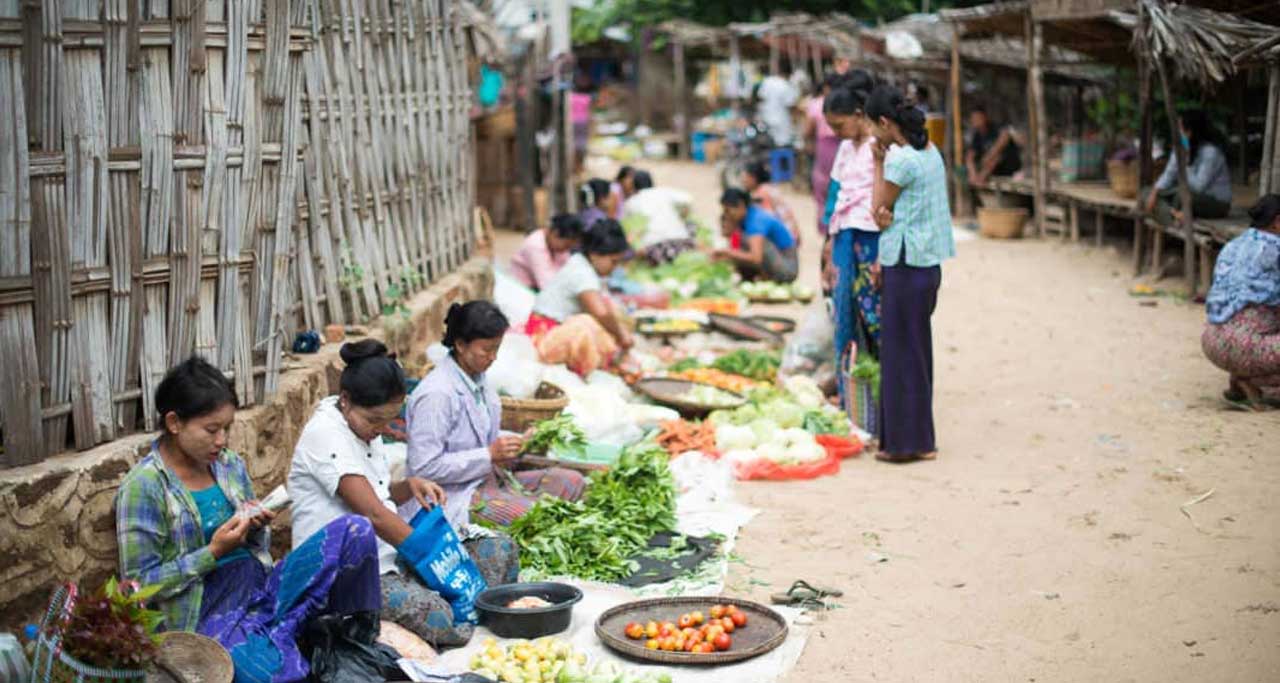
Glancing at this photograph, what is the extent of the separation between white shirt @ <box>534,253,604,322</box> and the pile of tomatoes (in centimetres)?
367

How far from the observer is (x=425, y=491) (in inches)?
196

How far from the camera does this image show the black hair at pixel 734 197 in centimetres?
1179

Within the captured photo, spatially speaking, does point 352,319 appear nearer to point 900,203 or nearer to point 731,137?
point 900,203

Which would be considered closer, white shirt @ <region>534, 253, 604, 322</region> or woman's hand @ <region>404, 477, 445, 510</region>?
woman's hand @ <region>404, 477, 445, 510</region>

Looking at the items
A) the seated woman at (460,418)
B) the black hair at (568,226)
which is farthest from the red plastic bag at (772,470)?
the black hair at (568,226)

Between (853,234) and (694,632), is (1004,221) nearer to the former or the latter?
(853,234)

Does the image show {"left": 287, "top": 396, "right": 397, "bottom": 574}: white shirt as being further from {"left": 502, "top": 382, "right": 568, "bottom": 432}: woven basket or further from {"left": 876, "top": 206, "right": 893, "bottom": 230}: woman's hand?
{"left": 876, "top": 206, "right": 893, "bottom": 230}: woman's hand

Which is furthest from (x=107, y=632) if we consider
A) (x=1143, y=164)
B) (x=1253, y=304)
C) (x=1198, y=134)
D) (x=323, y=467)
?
(x=1143, y=164)

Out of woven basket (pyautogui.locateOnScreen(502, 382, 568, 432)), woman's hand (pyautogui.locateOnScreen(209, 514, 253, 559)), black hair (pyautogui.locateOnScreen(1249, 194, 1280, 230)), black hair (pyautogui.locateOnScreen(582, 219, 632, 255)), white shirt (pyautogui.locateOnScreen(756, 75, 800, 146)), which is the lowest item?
woven basket (pyautogui.locateOnScreen(502, 382, 568, 432))

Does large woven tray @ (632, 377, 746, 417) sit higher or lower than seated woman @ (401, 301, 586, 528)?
lower

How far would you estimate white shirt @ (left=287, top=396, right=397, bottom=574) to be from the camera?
14.9 ft

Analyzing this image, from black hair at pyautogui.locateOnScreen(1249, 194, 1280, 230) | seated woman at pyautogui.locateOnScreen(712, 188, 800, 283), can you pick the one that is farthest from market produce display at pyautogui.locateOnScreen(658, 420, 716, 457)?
seated woman at pyautogui.locateOnScreen(712, 188, 800, 283)

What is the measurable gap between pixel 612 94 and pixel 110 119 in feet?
106

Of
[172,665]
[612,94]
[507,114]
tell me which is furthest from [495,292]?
[612,94]
